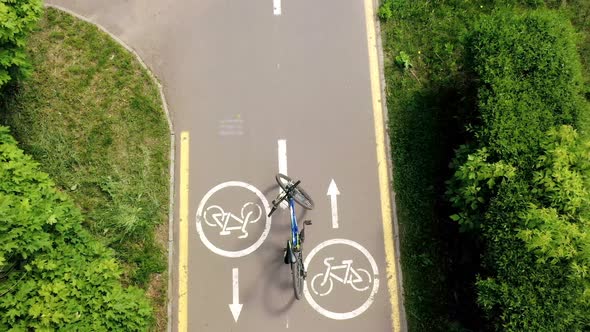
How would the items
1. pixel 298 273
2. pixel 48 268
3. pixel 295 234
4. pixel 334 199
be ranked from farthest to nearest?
pixel 334 199
pixel 298 273
pixel 295 234
pixel 48 268

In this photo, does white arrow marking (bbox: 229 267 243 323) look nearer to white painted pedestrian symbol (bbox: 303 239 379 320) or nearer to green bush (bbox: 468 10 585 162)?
white painted pedestrian symbol (bbox: 303 239 379 320)

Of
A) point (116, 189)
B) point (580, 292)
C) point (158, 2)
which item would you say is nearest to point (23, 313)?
point (116, 189)

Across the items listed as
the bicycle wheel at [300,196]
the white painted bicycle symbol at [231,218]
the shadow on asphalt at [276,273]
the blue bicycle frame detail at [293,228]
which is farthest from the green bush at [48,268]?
the bicycle wheel at [300,196]

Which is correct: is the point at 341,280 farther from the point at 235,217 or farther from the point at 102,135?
the point at 102,135

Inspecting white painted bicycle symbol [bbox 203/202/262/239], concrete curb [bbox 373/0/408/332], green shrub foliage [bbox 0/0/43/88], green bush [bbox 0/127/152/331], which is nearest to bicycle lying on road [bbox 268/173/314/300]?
white painted bicycle symbol [bbox 203/202/262/239]

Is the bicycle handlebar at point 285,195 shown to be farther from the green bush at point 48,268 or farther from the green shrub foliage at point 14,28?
the green shrub foliage at point 14,28

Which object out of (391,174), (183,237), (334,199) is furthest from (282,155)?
(183,237)
